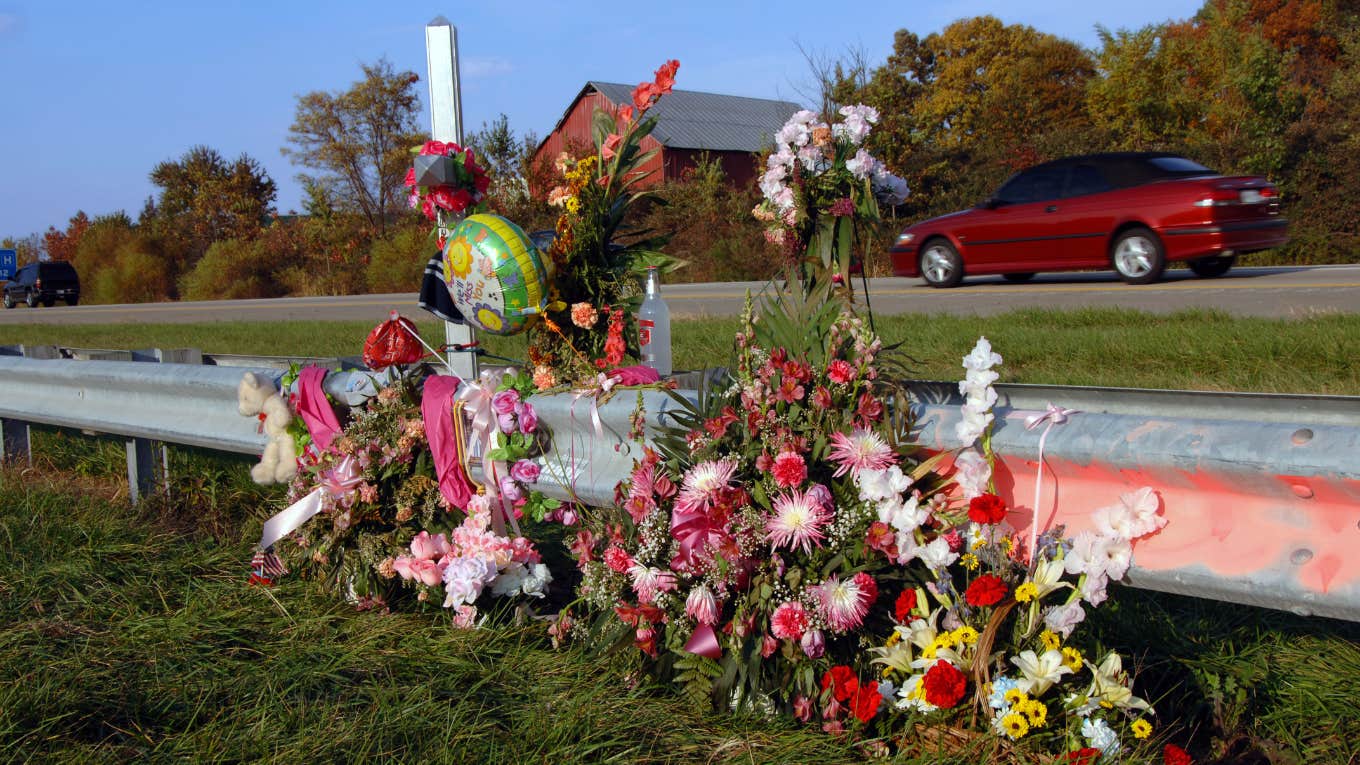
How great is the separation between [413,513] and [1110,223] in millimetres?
13260

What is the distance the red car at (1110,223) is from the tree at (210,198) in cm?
3612

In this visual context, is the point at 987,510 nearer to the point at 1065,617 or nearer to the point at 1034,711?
the point at 1065,617

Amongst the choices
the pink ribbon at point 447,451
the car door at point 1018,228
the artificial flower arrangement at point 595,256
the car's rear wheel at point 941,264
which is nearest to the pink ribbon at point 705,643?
the pink ribbon at point 447,451

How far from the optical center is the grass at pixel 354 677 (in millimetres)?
2207

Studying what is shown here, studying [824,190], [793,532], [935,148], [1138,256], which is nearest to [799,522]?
[793,532]

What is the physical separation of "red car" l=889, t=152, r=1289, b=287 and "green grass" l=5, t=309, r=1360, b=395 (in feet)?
20.2

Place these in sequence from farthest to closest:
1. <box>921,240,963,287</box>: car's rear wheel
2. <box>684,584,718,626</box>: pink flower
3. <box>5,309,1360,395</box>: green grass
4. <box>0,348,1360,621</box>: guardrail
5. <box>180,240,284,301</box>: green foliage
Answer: <box>180,240,284,301</box>: green foliage
<box>921,240,963,287</box>: car's rear wheel
<box>5,309,1360,395</box>: green grass
<box>684,584,718,626</box>: pink flower
<box>0,348,1360,621</box>: guardrail

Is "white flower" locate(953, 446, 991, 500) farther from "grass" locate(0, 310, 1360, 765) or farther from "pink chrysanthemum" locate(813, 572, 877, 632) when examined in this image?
"grass" locate(0, 310, 1360, 765)

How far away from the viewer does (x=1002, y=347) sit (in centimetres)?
657

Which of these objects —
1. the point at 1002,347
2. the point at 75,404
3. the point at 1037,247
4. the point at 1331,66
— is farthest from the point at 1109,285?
the point at 1331,66

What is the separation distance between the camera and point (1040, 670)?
2.02 meters

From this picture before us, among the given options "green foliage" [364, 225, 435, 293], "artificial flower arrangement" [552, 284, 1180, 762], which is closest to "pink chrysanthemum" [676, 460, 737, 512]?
"artificial flower arrangement" [552, 284, 1180, 762]

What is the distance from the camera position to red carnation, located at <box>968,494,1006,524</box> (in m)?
2.04

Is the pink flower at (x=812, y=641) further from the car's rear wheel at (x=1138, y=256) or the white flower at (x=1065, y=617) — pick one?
the car's rear wheel at (x=1138, y=256)
